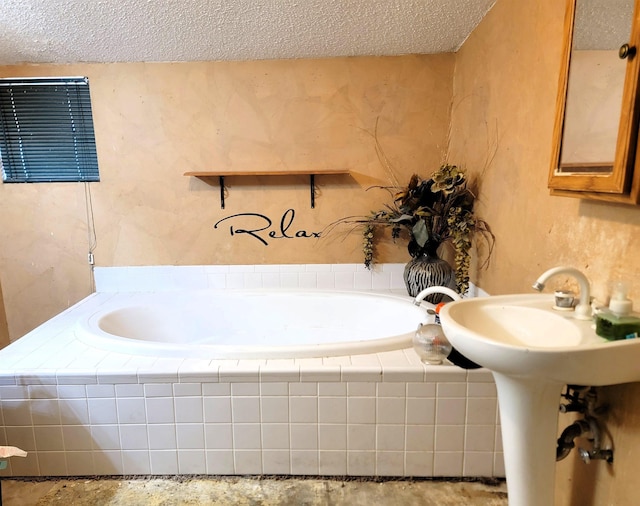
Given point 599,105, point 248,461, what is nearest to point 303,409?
point 248,461

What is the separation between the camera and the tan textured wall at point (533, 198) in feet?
3.23

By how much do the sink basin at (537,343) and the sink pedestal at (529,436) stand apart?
0.12 meters

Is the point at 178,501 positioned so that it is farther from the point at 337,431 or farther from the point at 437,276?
the point at 437,276

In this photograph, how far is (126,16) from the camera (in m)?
1.86

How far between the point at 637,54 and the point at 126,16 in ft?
6.60

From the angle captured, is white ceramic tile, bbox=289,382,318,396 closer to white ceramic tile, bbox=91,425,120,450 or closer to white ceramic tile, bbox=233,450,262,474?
white ceramic tile, bbox=233,450,262,474

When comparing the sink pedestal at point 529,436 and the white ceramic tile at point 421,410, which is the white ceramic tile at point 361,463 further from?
the sink pedestal at point 529,436

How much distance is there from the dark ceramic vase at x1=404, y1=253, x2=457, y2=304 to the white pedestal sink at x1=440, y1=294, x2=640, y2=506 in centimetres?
106

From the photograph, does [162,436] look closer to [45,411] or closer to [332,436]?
[45,411]

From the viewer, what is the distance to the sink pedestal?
957 millimetres

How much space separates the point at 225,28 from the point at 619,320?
6.77 feet

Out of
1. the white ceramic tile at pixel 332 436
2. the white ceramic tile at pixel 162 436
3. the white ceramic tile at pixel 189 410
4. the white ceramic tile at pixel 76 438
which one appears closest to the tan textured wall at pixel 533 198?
the white ceramic tile at pixel 332 436

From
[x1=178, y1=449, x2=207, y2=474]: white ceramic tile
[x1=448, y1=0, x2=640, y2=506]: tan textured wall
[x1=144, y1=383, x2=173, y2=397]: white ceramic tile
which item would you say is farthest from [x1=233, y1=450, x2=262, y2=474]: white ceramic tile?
[x1=448, y1=0, x2=640, y2=506]: tan textured wall

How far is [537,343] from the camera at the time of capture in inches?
41.2
